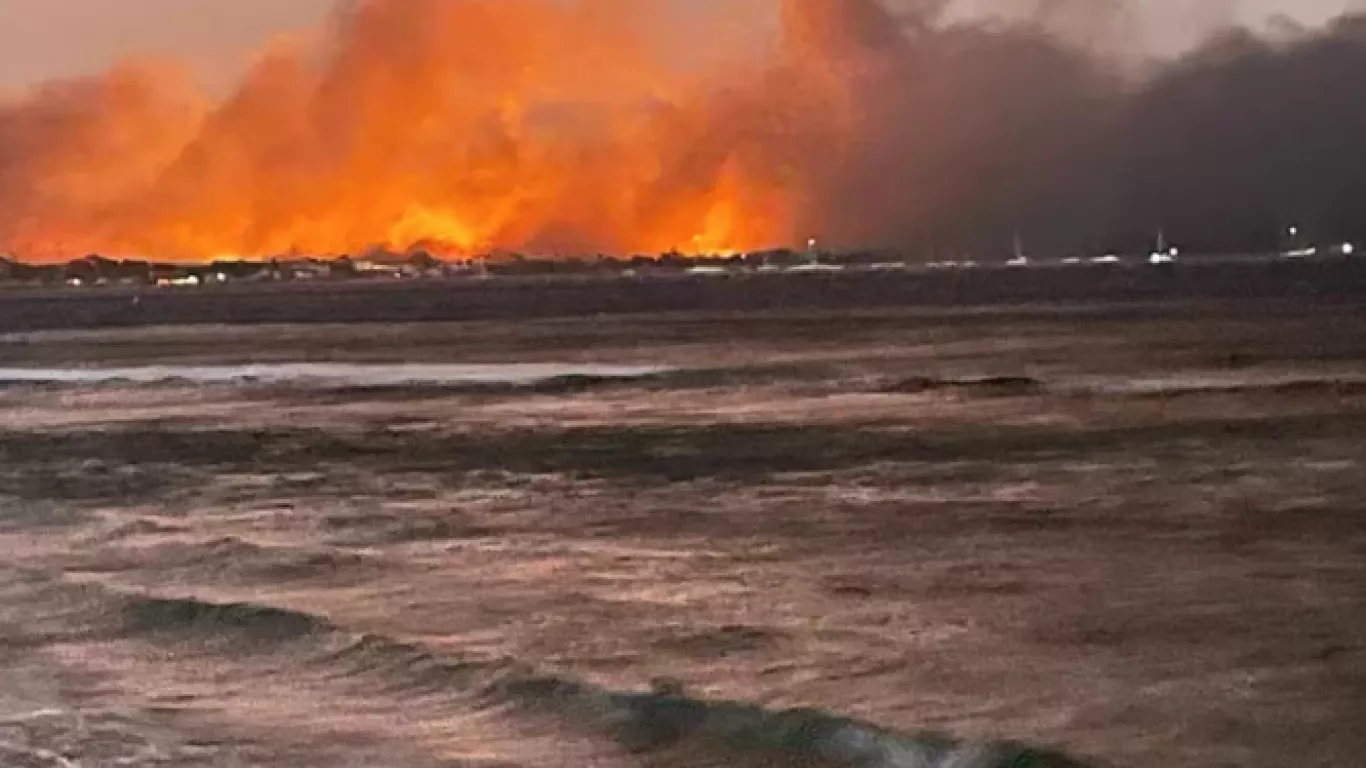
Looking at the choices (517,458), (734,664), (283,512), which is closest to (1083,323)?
(517,458)

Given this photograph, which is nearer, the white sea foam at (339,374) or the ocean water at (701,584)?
the ocean water at (701,584)

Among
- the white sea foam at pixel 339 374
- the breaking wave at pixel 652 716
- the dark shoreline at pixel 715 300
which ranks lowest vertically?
the breaking wave at pixel 652 716

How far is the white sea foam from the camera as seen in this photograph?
164ft

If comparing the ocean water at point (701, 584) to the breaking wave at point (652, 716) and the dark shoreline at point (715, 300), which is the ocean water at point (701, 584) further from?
the dark shoreline at point (715, 300)

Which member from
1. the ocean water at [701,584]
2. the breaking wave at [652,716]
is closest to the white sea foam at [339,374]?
the ocean water at [701,584]

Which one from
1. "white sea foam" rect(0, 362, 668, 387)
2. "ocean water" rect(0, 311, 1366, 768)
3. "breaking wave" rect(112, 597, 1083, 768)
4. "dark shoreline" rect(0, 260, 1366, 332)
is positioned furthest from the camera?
"dark shoreline" rect(0, 260, 1366, 332)

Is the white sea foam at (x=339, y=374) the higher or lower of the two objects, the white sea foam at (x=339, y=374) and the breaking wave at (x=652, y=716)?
the higher

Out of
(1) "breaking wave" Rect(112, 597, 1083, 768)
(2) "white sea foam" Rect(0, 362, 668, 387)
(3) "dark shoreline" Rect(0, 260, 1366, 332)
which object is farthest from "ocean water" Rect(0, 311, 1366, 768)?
(3) "dark shoreline" Rect(0, 260, 1366, 332)

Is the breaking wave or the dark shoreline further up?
the dark shoreline

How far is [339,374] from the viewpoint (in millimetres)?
53656

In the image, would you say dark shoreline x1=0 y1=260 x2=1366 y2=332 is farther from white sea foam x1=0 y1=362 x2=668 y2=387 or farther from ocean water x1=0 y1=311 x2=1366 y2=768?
ocean water x1=0 y1=311 x2=1366 y2=768

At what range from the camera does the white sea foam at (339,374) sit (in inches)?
1966

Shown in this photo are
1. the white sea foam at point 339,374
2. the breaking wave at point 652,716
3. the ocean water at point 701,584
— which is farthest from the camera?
the white sea foam at point 339,374

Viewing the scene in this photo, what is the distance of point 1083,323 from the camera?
73312 mm
